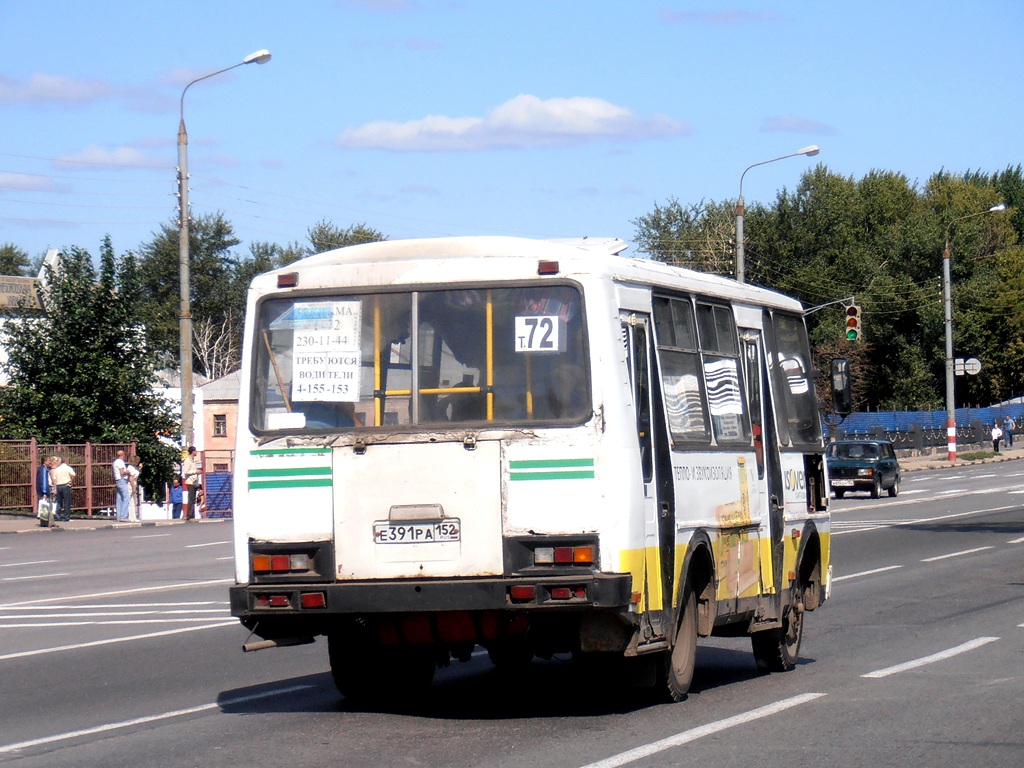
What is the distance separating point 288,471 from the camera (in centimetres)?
909

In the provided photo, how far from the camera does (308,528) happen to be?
9000mm

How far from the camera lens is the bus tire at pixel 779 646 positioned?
456 inches

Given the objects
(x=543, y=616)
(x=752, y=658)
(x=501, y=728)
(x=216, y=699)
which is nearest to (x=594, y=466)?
(x=543, y=616)

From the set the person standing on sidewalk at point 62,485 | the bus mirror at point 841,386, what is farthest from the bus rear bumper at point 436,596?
the person standing on sidewalk at point 62,485

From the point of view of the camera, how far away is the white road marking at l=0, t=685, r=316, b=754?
340 inches

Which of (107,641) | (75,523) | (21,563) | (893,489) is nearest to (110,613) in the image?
(107,641)

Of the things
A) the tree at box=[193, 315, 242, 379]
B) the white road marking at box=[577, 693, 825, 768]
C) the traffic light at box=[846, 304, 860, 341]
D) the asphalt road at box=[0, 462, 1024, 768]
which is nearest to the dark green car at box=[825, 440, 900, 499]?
the traffic light at box=[846, 304, 860, 341]

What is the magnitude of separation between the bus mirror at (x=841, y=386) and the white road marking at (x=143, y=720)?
4.72m

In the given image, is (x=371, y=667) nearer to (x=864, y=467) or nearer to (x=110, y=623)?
(x=110, y=623)

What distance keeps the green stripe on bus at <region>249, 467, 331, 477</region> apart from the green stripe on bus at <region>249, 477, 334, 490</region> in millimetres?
34

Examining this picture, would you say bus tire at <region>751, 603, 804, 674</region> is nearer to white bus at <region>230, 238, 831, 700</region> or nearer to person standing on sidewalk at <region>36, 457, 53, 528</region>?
white bus at <region>230, 238, 831, 700</region>

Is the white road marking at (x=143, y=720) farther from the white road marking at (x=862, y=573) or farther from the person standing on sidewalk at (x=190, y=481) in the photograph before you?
the person standing on sidewalk at (x=190, y=481)

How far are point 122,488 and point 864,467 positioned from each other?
1985cm

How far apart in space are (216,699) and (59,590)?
1042 cm
